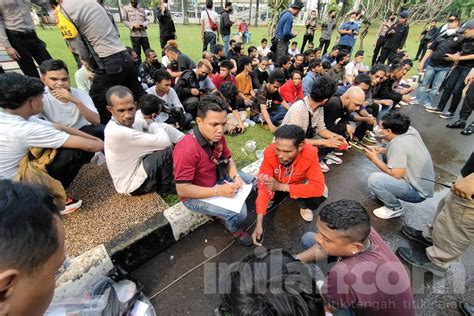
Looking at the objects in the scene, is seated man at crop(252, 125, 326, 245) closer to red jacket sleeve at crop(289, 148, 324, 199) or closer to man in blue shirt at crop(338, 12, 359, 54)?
red jacket sleeve at crop(289, 148, 324, 199)

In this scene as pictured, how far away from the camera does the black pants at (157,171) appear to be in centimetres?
270

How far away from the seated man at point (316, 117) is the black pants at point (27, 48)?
4.29m

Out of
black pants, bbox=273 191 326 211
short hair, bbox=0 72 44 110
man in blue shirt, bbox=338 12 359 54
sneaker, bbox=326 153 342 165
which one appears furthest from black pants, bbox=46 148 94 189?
man in blue shirt, bbox=338 12 359 54

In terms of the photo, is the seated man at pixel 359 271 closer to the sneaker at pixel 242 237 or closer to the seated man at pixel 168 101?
the sneaker at pixel 242 237

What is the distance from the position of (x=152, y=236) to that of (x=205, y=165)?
86cm

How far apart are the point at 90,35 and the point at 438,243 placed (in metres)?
4.62

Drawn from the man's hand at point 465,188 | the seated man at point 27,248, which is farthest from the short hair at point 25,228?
the man's hand at point 465,188

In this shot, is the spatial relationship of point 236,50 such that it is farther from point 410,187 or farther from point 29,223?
point 29,223

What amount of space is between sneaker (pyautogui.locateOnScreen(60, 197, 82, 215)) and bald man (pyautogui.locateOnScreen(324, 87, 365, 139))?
12.2ft

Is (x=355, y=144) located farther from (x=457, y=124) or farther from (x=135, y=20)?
(x=135, y=20)

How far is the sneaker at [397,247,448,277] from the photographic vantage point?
237 centimetres

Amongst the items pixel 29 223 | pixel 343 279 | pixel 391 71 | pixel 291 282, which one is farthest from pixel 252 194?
pixel 391 71

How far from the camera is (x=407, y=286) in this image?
145 centimetres

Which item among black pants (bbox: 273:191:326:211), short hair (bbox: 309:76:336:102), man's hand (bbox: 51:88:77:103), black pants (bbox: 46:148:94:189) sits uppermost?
short hair (bbox: 309:76:336:102)
